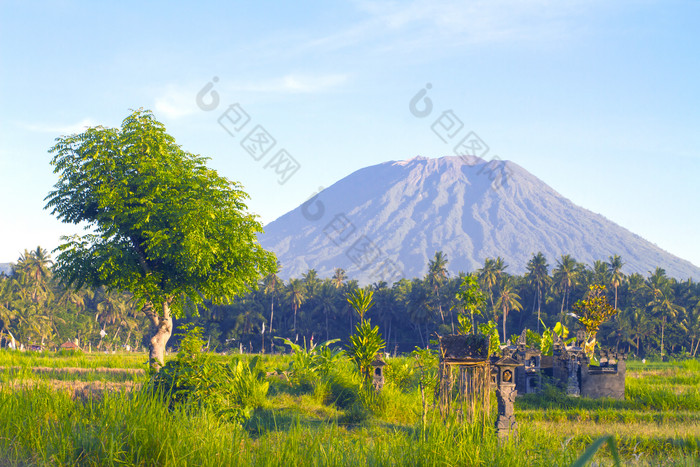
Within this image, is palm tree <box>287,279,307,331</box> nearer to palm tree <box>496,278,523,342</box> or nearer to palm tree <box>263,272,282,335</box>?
palm tree <box>263,272,282,335</box>

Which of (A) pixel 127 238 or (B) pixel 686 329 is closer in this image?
(A) pixel 127 238

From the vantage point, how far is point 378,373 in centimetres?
1855

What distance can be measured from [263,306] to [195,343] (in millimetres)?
94285

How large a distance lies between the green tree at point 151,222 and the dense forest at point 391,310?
63377 millimetres

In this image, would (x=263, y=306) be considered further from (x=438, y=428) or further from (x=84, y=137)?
(x=438, y=428)

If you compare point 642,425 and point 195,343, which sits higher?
point 195,343

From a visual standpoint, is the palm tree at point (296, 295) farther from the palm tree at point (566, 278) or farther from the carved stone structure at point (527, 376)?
the carved stone structure at point (527, 376)

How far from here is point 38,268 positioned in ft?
319

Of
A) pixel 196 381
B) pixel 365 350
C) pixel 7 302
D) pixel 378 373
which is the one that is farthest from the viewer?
pixel 7 302

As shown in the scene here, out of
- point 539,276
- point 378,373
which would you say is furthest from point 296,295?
point 378,373

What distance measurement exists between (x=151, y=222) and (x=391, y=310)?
8251 centimetres

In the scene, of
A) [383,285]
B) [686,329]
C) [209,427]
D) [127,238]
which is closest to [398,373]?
[127,238]

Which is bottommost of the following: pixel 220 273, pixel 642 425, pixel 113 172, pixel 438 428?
pixel 642 425

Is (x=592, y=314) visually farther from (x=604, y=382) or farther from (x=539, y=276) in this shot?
(x=539, y=276)
